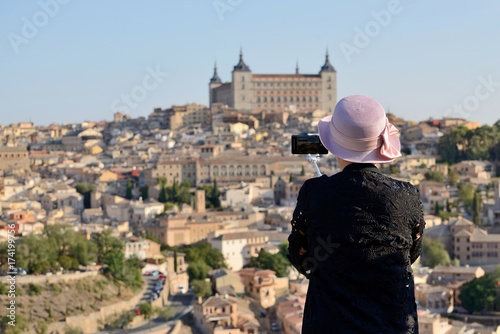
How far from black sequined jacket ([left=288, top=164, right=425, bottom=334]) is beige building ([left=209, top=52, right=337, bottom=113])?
→ 46.0 meters

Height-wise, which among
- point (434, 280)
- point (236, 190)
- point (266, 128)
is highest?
point (266, 128)

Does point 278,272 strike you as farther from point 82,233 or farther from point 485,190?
point 485,190

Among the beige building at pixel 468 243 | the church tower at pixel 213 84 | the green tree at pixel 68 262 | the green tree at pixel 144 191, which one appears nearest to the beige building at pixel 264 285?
the green tree at pixel 68 262

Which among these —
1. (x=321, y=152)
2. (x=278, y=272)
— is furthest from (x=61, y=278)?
(x=321, y=152)

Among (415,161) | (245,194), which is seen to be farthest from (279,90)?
(245,194)

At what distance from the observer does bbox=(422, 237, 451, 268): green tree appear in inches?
808

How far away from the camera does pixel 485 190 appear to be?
27688 millimetres

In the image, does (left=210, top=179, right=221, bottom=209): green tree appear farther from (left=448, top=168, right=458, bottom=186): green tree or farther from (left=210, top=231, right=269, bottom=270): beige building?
(left=448, top=168, right=458, bottom=186): green tree

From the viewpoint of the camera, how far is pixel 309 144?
157cm

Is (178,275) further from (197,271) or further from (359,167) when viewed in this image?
(359,167)

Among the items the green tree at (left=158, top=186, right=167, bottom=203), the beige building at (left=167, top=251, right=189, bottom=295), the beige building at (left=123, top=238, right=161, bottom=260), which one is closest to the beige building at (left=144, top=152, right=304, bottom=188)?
the green tree at (left=158, top=186, right=167, bottom=203)

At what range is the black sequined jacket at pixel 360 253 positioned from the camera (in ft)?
4.69

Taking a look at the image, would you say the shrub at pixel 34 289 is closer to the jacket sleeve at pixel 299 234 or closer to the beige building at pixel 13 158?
the jacket sleeve at pixel 299 234

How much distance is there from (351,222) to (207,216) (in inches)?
849
